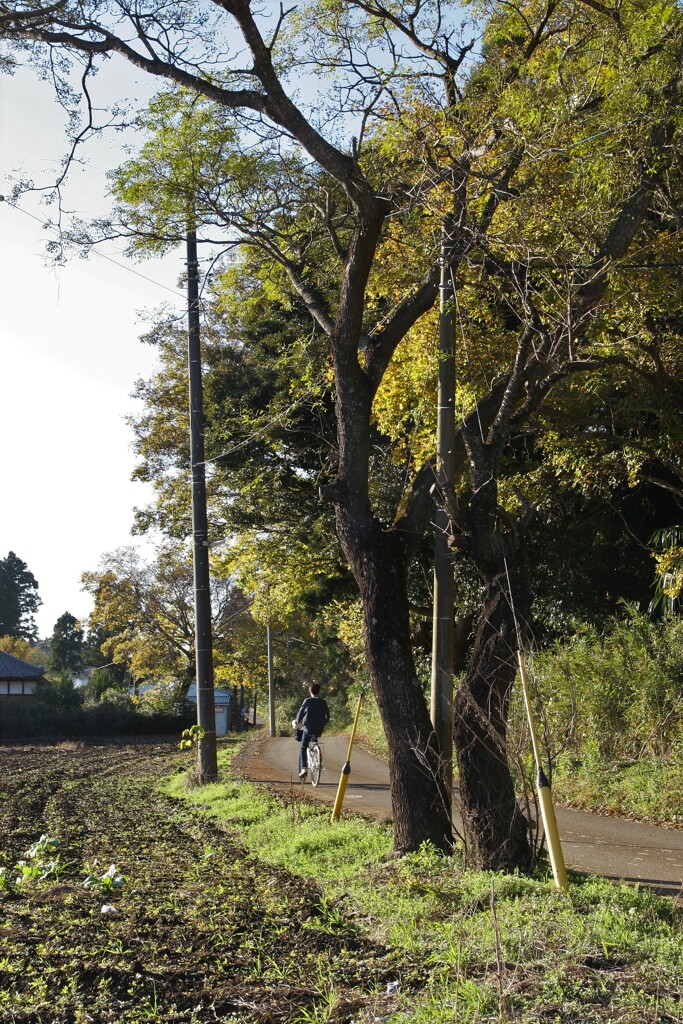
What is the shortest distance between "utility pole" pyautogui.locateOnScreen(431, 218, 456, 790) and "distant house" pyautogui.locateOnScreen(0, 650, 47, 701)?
4703 centimetres

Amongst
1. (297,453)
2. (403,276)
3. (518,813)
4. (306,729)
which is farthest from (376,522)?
(297,453)

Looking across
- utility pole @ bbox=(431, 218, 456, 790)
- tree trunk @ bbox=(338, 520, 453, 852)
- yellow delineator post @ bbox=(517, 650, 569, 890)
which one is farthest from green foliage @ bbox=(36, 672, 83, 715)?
yellow delineator post @ bbox=(517, 650, 569, 890)

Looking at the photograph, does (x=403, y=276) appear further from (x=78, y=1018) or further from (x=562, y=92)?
(x=78, y=1018)

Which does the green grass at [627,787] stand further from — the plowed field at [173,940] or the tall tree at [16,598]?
the tall tree at [16,598]

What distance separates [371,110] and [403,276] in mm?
2134

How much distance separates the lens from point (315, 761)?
18.5 m

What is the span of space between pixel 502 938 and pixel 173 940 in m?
2.36

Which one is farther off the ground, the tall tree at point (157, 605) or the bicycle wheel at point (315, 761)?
the tall tree at point (157, 605)

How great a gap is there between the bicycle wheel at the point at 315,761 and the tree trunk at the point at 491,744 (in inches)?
376

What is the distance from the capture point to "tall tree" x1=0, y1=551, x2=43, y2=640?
9931cm

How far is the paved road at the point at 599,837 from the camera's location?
32.3 feet

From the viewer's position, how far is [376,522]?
10.5m

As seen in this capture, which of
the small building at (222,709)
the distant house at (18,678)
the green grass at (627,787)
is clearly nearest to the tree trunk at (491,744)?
the green grass at (627,787)

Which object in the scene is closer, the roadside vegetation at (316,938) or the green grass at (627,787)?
the roadside vegetation at (316,938)
